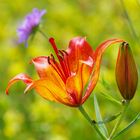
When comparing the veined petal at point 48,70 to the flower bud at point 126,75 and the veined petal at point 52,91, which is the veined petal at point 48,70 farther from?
the flower bud at point 126,75

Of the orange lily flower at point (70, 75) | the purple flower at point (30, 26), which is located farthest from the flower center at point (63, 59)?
the purple flower at point (30, 26)

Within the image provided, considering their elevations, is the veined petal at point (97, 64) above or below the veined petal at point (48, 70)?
below

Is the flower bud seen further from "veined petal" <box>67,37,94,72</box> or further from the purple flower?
the purple flower

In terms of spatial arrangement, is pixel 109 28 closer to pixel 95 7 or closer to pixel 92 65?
pixel 95 7

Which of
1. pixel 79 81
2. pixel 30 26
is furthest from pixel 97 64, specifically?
pixel 30 26

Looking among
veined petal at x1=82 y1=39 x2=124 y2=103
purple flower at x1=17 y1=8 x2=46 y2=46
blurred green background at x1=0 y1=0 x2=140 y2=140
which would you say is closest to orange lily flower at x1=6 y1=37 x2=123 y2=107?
veined petal at x1=82 y1=39 x2=124 y2=103

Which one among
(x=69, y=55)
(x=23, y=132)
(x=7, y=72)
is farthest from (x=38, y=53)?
(x=69, y=55)
